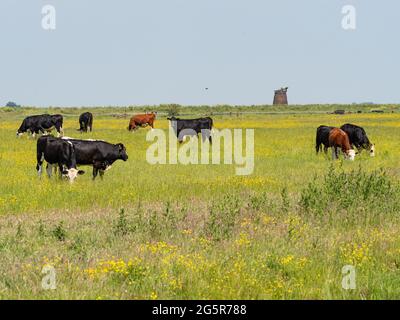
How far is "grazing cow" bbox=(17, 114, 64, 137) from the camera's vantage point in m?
35.8

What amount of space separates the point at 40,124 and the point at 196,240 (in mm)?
30274

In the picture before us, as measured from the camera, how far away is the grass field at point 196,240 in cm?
608

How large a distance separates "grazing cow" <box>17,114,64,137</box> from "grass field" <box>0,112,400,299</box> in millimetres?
21431

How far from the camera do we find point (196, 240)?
27.4ft

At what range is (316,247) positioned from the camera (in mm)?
7809

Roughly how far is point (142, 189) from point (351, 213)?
6182mm

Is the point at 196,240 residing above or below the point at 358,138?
below

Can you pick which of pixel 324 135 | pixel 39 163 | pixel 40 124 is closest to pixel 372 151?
pixel 324 135

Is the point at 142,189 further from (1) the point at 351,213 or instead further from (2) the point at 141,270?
(2) the point at 141,270

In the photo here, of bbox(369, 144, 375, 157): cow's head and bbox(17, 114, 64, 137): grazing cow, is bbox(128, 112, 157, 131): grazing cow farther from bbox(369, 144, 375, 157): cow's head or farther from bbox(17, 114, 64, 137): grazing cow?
bbox(369, 144, 375, 157): cow's head

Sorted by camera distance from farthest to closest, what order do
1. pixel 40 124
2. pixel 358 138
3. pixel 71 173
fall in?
pixel 40 124
pixel 358 138
pixel 71 173

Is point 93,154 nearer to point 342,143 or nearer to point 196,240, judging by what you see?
point 196,240

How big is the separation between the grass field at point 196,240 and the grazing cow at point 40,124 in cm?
2143

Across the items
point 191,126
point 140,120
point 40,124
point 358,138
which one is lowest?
point 358,138
